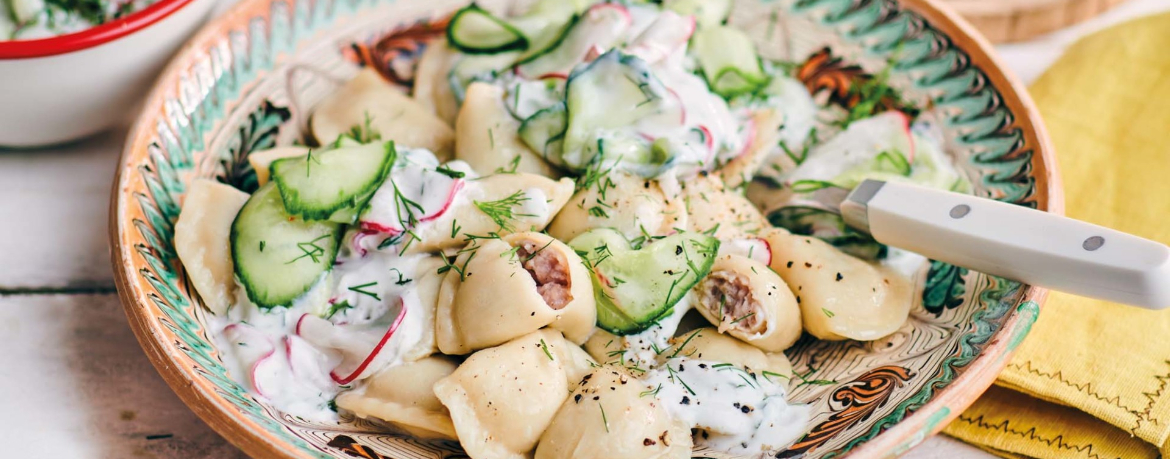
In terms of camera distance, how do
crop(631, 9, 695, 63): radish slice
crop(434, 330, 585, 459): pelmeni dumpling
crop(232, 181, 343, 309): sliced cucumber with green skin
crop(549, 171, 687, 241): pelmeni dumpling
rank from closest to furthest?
crop(434, 330, 585, 459): pelmeni dumpling, crop(232, 181, 343, 309): sliced cucumber with green skin, crop(549, 171, 687, 241): pelmeni dumpling, crop(631, 9, 695, 63): radish slice

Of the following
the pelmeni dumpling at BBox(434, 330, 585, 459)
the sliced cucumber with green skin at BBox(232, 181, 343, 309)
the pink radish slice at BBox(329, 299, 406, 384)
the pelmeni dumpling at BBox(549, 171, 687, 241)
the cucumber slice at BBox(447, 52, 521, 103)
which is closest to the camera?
the pelmeni dumpling at BBox(434, 330, 585, 459)

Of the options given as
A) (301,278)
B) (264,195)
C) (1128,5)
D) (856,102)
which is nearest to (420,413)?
(301,278)

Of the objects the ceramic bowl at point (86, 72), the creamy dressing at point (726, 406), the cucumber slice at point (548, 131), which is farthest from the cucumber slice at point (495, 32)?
the creamy dressing at point (726, 406)

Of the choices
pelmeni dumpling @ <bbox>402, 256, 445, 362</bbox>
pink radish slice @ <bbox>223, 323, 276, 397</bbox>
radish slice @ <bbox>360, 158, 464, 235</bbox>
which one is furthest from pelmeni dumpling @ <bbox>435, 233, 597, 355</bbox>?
pink radish slice @ <bbox>223, 323, 276, 397</bbox>

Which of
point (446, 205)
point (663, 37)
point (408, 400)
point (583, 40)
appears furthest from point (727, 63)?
point (408, 400)

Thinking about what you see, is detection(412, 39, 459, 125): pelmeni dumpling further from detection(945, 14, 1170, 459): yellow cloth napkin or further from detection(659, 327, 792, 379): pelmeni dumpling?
detection(945, 14, 1170, 459): yellow cloth napkin
